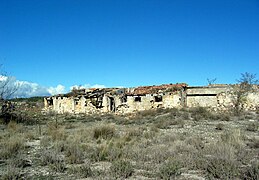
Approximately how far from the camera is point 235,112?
2386cm

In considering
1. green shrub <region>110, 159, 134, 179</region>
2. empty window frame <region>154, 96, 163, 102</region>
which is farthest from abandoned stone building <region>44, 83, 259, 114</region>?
green shrub <region>110, 159, 134, 179</region>

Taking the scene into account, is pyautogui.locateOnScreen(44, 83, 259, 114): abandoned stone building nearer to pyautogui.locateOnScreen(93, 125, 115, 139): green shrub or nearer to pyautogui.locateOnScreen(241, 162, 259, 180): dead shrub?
pyautogui.locateOnScreen(93, 125, 115, 139): green shrub

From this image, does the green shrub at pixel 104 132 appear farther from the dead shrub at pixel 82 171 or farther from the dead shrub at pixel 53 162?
the dead shrub at pixel 82 171

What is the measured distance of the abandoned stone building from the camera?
2691 centimetres

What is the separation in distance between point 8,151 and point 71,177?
136 inches

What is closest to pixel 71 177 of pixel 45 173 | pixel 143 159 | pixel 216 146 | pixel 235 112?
pixel 45 173

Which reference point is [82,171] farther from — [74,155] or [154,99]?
[154,99]

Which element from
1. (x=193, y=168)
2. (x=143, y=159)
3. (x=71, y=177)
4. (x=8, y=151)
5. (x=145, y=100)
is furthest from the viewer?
(x=145, y=100)

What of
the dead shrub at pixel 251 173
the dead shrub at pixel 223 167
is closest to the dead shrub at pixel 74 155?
the dead shrub at pixel 223 167

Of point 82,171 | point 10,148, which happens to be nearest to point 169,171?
point 82,171

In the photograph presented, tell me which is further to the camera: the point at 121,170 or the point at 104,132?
the point at 104,132

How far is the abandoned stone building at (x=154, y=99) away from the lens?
26.9 metres

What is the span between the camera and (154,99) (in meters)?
27.9

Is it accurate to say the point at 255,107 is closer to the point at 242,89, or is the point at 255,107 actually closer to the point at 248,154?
the point at 242,89
